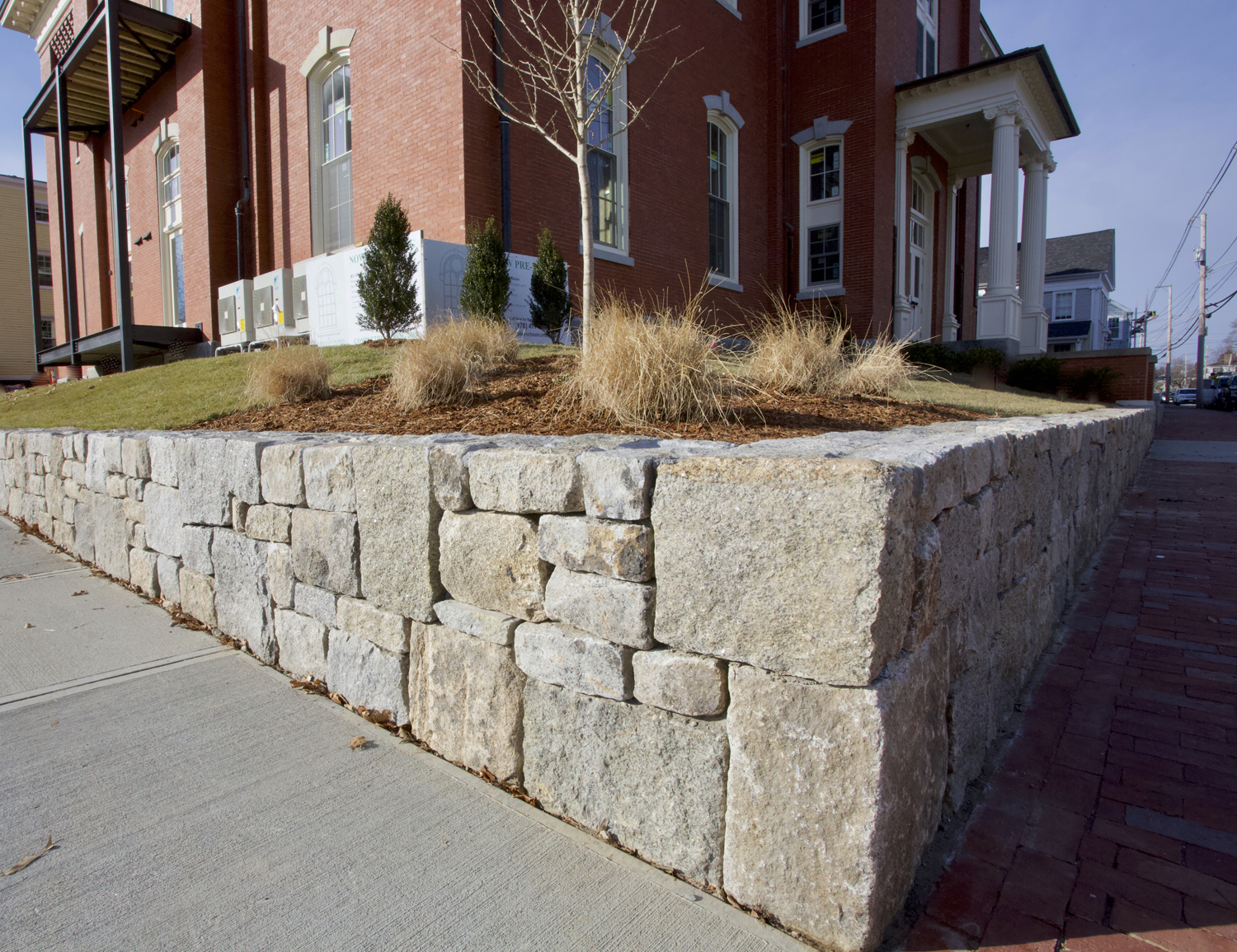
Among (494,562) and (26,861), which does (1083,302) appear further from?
(26,861)

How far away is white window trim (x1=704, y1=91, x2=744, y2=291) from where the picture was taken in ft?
47.2

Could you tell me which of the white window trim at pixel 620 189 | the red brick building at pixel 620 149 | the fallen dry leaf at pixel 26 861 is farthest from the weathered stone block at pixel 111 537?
the white window trim at pixel 620 189

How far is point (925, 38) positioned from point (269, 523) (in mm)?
19938

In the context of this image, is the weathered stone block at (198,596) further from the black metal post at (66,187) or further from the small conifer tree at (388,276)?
the black metal post at (66,187)

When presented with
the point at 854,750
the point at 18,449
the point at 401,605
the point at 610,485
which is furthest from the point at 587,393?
the point at 18,449

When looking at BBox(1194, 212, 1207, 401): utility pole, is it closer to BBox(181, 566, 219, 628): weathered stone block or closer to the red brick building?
the red brick building

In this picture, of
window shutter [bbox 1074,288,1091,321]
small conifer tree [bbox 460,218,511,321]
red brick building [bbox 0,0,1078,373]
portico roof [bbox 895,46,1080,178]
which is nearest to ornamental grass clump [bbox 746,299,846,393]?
→ small conifer tree [bbox 460,218,511,321]

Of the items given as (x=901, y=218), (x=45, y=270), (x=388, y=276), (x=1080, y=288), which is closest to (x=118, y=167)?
(x=388, y=276)

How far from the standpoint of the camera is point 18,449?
21.6ft

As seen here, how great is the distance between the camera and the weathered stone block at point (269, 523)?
3221mm

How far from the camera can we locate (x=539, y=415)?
4316 mm

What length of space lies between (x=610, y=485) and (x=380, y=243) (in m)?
8.50

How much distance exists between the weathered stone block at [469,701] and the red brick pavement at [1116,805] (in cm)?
122

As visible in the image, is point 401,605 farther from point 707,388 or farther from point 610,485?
point 707,388
